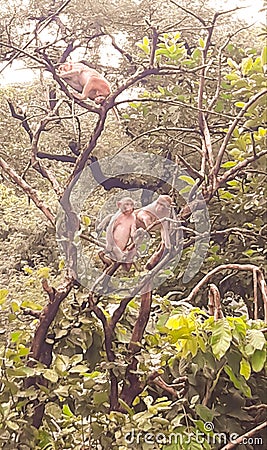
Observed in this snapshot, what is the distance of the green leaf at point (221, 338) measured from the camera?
1.69ft

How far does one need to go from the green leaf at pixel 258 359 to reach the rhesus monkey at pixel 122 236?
0.26 m

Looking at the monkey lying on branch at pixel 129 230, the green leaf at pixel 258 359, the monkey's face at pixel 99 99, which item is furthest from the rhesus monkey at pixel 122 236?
the green leaf at pixel 258 359

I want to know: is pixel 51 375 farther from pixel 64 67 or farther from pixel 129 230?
pixel 64 67

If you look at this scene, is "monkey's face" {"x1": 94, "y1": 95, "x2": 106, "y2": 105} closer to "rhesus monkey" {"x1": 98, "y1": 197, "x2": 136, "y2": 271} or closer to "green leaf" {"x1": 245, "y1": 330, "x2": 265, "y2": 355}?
"rhesus monkey" {"x1": 98, "y1": 197, "x2": 136, "y2": 271}

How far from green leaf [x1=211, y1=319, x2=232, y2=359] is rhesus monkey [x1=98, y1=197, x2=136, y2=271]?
0.78 ft

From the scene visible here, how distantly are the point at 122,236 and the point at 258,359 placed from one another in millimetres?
312

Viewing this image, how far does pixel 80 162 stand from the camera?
0.71 meters

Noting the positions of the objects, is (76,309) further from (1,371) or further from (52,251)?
(52,251)

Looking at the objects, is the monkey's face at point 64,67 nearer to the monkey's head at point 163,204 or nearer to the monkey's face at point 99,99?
the monkey's face at point 99,99

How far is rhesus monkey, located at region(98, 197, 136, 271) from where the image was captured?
0.76 m

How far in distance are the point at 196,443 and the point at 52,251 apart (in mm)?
1629

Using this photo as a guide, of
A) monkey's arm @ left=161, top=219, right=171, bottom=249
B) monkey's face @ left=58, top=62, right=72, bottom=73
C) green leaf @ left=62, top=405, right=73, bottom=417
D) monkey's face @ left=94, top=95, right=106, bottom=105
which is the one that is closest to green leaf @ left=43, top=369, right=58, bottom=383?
green leaf @ left=62, top=405, right=73, bottom=417

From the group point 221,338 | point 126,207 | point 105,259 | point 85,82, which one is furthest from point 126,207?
point 221,338

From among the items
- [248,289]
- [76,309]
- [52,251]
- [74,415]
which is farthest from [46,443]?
[52,251]
